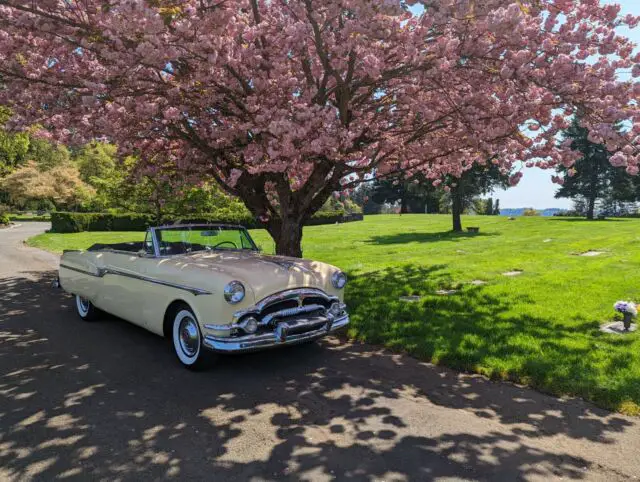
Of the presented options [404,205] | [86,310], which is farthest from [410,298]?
[404,205]

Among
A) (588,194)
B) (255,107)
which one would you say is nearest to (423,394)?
(255,107)

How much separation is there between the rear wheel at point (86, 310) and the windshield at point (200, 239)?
2.01 metres

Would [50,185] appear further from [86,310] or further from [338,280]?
[338,280]

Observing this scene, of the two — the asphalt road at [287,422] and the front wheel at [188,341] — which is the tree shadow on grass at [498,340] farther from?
the front wheel at [188,341]

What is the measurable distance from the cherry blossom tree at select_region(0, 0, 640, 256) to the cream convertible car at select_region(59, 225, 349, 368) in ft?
6.31

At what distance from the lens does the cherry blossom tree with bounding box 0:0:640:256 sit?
232 inches

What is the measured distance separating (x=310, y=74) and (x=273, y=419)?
6264 millimetres

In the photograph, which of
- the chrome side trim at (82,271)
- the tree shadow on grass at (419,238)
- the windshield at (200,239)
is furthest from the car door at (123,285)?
the tree shadow on grass at (419,238)

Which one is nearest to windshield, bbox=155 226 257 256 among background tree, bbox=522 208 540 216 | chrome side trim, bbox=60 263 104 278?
chrome side trim, bbox=60 263 104 278

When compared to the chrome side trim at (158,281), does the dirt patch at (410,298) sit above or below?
below

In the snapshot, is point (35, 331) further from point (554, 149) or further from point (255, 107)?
point (554, 149)

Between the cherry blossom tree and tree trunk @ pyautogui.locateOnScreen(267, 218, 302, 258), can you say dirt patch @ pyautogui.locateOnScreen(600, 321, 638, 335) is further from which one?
tree trunk @ pyautogui.locateOnScreen(267, 218, 302, 258)

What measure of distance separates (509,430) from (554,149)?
634 centimetres

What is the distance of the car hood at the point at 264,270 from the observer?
453 centimetres
